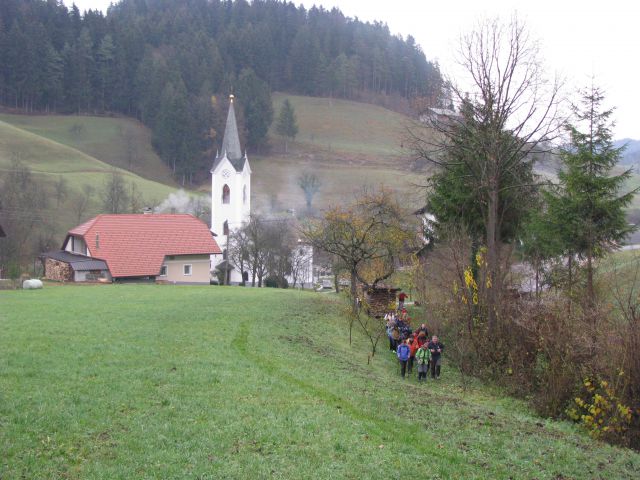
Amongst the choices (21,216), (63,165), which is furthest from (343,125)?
(21,216)

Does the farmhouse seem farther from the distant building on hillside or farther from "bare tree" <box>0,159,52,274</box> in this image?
the distant building on hillside

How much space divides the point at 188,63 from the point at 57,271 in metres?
80.4

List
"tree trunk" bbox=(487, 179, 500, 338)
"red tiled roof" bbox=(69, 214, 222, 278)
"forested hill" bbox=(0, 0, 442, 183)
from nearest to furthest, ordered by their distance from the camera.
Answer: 1. "tree trunk" bbox=(487, 179, 500, 338)
2. "red tiled roof" bbox=(69, 214, 222, 278)
3. "forested hill" bbox=(0, 0, 442, 183)

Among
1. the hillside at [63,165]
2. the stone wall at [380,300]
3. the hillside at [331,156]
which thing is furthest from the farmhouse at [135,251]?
the hillside at [331,156]

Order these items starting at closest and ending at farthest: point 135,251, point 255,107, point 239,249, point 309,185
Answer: point 135,251 → point 239,249 → point 309,185 → point 255,107

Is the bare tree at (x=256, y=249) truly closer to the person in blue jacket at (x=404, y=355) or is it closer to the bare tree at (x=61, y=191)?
the bare tree at (x=61, y=191)

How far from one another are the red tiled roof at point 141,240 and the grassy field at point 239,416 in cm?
2608

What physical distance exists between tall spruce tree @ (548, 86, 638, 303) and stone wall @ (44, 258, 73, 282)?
31864 mm

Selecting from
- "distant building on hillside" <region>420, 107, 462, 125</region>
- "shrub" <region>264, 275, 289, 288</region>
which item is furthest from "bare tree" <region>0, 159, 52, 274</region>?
"distant building on hillside" <region>420, 107, 462, 125</region>

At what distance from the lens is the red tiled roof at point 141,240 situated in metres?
44.3

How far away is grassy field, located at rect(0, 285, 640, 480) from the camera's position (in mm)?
9227

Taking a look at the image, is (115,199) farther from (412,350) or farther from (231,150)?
(412,350)

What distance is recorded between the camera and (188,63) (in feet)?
386

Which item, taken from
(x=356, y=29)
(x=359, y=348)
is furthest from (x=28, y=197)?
(x=356, y=29)
